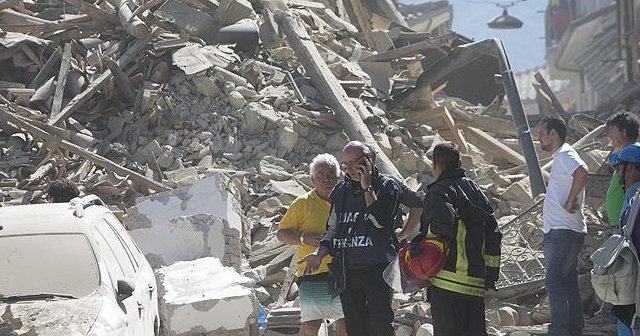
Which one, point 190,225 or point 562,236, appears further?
point 190,225

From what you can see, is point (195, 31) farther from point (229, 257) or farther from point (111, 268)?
point (111, 268)

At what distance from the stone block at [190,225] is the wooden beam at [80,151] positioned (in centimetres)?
106

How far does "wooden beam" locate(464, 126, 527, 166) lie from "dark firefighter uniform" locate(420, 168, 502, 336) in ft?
32.4

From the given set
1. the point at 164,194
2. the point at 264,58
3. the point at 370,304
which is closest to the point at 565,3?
the point at 264,58

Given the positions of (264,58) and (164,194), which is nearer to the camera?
(164,194)

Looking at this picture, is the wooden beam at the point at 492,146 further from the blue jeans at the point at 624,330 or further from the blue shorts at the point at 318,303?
the blue jeans at the point at 624,330

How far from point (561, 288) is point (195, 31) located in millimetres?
10105

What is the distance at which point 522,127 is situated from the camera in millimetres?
13883

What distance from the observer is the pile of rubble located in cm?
1277

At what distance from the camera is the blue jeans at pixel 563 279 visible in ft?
29.9

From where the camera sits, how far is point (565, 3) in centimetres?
7000

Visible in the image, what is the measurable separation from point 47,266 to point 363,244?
6.87ft

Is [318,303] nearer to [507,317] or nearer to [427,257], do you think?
[427,257]

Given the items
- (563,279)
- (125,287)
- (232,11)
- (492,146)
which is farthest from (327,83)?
(125,287)
